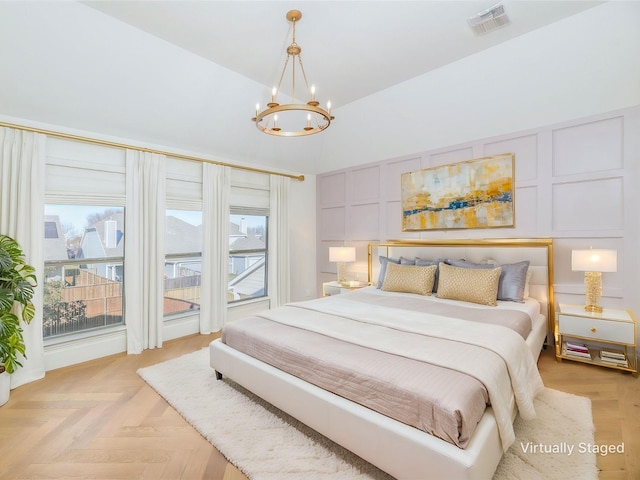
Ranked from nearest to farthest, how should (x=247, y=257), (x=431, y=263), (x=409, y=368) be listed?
1. (x=409, y=368)
2. (x=431, y=263)
3. (x=247, y=257)

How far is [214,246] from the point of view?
414cm

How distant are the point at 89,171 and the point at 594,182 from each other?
5.16 metres

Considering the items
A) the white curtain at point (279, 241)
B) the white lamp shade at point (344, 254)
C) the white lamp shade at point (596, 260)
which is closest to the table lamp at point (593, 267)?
the white lamp shade at point (596, 260)

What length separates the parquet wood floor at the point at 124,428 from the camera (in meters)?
1.72

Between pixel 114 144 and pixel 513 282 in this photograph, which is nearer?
pixel 513 282

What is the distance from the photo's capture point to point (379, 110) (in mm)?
4098

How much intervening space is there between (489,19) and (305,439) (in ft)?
11.6

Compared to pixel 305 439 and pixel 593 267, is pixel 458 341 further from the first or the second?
pixel 593 267

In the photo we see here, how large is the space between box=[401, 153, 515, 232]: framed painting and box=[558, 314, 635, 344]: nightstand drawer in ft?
3.86

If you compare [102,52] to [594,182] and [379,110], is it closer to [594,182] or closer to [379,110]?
[379,110]

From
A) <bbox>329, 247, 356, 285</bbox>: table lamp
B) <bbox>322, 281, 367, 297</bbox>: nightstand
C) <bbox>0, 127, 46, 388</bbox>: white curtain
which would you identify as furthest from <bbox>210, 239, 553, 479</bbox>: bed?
<bbox>0, 127, 46, 388</bbox>: white curtain

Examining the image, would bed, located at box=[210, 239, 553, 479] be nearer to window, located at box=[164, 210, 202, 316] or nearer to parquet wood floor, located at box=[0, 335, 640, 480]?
parquet wood floor, located at box=[0, 335, 640, 480]

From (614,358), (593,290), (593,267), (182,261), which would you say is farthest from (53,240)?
(614,358)

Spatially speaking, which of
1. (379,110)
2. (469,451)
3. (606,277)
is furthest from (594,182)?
(469,451)
